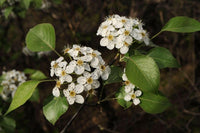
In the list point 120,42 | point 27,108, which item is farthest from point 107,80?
point 27,108

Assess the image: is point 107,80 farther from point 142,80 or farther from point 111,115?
point 111,115

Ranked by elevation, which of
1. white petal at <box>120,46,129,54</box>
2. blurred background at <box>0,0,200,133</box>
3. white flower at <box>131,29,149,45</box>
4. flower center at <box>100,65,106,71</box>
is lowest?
blurred background at <box>0,0,200,133</box>

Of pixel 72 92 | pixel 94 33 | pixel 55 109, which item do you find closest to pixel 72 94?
pixel 72 92

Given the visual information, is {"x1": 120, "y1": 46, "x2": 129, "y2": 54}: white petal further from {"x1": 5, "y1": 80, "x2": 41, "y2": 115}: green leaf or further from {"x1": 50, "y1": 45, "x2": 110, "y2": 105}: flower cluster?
{"x1": 5, "y1": 80, "x2": 41, "y2": 115}: green leaf

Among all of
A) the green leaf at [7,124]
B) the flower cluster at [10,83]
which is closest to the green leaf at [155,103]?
the green leaf at [7,124]

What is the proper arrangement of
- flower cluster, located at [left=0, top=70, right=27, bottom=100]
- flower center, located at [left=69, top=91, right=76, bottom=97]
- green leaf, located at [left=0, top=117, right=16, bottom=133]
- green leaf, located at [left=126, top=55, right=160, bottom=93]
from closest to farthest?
green leaf, located at [left=126, top=55, right=160, bottom=93]
flower center, located at [left=69, top=91, right=76, bottom=97]
green leaf, located at [left=0, top=117, right=16, bottom=133]
flower cluster, located at [left=0, top=70, right=27, bottom=100]

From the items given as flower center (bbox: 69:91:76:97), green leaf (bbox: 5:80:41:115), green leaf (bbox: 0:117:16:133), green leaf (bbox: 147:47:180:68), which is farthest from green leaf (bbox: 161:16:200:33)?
green leaf (bbox: 0:117:16:133)
